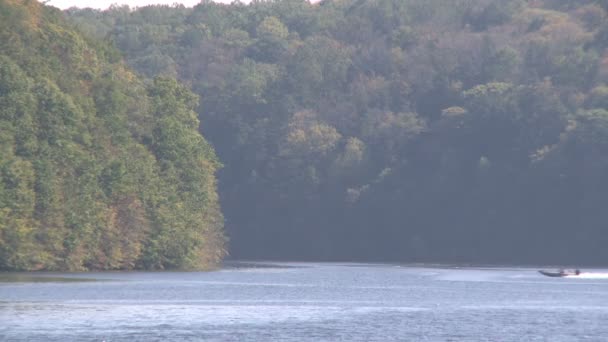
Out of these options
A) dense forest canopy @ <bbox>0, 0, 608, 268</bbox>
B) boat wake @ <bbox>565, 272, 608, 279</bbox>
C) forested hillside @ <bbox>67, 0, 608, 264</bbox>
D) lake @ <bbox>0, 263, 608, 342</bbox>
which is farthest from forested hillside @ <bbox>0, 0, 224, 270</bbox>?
forested hillside @ <bbox>67, 0, 608, 264</bbox>

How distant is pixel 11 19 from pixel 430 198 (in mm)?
76744

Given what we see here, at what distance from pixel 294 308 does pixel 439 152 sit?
97937mm

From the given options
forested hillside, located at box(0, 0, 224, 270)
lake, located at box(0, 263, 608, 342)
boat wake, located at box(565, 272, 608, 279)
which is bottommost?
lake, located at box(0, 263, 608, 342)

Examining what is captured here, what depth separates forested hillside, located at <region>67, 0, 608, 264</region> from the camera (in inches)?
5994

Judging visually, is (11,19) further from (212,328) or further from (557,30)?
(557,30)

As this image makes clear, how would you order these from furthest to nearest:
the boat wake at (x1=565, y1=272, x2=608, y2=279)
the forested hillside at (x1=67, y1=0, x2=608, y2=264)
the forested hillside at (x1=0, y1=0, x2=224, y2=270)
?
1. the forested hillside at (x1=67, y1=0, x2=608, y2=264)
2. the boat wake at (x1=565, y1=272, x2=608, y2=279)
3. the forested hillside at (x1=0, y1=0, x2=224, y2=270)

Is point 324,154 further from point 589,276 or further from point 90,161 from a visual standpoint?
point 90,161

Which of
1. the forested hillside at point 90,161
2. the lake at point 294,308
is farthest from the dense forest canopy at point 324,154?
the lake at point 294,308

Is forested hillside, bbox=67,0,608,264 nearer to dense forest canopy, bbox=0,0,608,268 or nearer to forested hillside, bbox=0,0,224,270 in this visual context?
dense forest canopy, bbox=0,0,608,268

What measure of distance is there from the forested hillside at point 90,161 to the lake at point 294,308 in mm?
3028

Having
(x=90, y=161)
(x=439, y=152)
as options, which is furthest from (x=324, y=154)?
(x=90, y=161)

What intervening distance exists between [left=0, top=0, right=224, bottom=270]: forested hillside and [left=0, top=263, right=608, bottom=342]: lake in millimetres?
3028

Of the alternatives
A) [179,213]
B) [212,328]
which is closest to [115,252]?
[179,213]

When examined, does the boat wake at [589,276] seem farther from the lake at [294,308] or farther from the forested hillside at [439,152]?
the forested hillside at [439,152]
